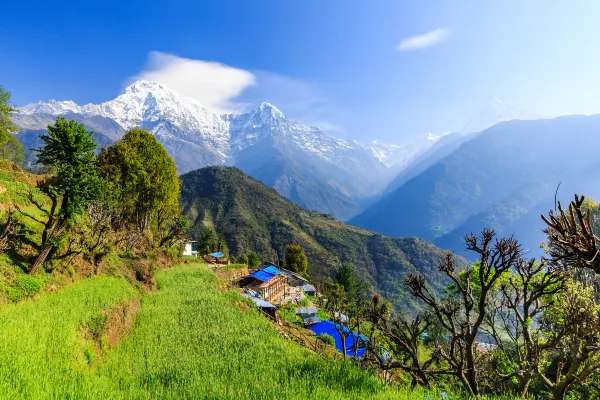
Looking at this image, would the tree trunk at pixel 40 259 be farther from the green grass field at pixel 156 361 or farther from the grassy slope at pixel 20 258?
the green grass field at pixel 156 361

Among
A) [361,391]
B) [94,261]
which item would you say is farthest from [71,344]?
[94,261]

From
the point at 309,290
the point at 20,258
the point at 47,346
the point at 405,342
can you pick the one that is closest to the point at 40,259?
the point at 20,258

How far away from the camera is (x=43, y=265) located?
17.9 metres

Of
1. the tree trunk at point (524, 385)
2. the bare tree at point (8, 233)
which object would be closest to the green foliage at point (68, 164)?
the bare tree at point (8, 233)

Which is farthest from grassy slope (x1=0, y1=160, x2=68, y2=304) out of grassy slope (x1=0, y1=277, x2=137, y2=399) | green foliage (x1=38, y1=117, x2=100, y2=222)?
green foliage (x1=38, y1=117, x2=100, y2=222)

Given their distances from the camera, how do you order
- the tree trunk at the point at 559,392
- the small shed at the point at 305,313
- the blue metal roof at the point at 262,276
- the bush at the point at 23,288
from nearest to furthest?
the tree trunk at the point at 559,392 < the bush at the point at 23,288 < the small shed at the point at 305,313 < the blue metal roof at the point at 262,276

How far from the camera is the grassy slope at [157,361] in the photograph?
7.86 m

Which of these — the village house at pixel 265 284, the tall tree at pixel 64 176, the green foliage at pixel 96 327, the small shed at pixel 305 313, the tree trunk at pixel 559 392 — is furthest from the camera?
the village house at pixel 265 284

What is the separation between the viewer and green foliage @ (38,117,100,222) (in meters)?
18.0

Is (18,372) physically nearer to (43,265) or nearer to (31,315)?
(31,315)

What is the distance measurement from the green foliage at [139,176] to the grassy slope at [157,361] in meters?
17.9

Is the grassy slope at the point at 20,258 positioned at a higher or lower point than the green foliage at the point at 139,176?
lower

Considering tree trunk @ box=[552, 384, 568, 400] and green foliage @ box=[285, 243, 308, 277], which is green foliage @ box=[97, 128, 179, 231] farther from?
green foliage @ box=[285, 243, 308, 277]

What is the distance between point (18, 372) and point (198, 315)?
44.0 ft
